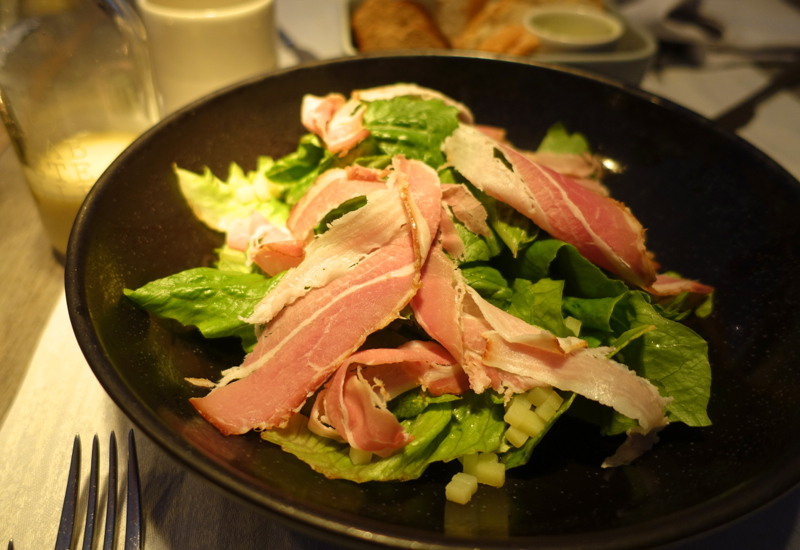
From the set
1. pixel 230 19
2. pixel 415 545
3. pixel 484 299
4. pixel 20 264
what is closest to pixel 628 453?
pixel 484 299

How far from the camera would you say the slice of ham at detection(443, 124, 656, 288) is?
1.27 m

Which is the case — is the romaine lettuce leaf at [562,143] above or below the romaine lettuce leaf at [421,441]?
above

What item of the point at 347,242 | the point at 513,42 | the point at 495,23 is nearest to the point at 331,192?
the point at 347,242

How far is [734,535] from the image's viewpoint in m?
1.12

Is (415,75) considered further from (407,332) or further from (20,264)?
(20,264)

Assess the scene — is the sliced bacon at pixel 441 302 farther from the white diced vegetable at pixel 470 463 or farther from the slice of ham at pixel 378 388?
the white diced vegetable at pixel 470 463

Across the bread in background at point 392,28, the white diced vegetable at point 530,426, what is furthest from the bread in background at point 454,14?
the white diced vegetable at point 530,426

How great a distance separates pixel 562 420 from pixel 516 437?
184 millimetres

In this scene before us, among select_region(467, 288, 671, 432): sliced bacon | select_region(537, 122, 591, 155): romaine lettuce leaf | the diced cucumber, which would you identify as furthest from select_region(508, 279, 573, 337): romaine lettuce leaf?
select_region(537, 122, 591, 155): romaine lettuce leaf

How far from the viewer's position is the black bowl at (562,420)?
34.7 inches

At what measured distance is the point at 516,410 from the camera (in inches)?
42.8

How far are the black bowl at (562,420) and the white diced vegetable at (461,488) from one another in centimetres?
2

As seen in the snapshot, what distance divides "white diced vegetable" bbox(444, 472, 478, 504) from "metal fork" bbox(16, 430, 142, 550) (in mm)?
581

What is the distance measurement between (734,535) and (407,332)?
791 mm
